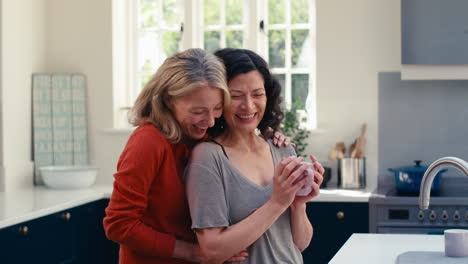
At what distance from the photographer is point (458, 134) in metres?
4.82

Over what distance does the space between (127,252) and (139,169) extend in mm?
291

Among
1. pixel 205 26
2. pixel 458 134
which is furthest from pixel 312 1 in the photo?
pixel 458 134

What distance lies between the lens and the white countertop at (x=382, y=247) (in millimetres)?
2299

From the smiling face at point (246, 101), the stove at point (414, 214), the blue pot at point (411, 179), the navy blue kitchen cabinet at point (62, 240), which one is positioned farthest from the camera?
the blue pot at point (411, 179)

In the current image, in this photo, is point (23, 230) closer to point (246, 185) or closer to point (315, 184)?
point (246, 185)

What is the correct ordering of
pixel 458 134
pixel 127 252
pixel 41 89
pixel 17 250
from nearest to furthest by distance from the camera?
pixel 127 252, pixel 17 250, pixel 458 134, pixel 41 89

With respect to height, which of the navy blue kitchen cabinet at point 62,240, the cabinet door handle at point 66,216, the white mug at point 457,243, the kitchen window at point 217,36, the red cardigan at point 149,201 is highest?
the kitchen window at point 217,36

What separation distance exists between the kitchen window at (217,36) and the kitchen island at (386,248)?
7.63ft

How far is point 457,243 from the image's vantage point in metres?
2.20

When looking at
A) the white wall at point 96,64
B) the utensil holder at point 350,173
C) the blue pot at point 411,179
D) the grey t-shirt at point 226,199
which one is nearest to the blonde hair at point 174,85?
the grey t-shirt at point 226,199

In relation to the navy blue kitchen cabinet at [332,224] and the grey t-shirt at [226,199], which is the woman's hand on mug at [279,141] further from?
the navy blue kitchen cabinet at [332,224]

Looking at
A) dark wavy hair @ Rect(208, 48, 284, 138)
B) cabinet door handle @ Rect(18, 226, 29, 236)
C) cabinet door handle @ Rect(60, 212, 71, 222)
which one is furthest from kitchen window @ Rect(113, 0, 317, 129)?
dark wavy hair @ Rect(208, 48, 284, 138)

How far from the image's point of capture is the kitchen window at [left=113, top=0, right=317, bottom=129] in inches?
205

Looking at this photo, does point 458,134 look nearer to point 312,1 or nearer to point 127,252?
point 312,1
